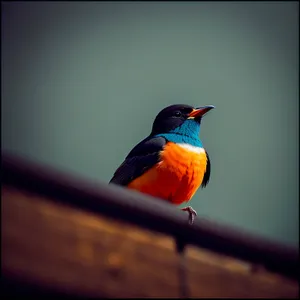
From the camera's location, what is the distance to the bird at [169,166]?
392 cm

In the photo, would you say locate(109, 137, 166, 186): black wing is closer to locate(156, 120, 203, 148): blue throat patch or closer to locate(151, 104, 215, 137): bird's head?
locate(156, 120, 203, 148): blue throat patch

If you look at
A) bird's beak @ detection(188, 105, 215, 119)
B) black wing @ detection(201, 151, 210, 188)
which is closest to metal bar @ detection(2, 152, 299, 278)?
black wing @ detection(201, 151, 210, 188)

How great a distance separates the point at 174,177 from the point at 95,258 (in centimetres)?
226

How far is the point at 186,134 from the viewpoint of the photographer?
447cm

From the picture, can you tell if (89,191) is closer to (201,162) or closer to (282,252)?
(282,252)

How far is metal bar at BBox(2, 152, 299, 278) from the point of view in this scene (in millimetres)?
1517

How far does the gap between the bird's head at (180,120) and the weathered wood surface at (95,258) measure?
8.39ft

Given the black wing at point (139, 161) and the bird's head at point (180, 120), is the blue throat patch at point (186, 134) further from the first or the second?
the black wing at point (139, 161)

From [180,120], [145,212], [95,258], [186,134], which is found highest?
[180,120]

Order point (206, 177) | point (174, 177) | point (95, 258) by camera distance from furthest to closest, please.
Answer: point (206, 177) < point (174, 177) < point (95, 258)

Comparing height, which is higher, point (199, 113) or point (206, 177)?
point (199, 113)

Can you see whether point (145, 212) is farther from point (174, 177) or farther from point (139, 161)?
point (139, 161)

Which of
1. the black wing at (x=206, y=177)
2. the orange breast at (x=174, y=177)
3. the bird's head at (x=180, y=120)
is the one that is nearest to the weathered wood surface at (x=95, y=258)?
the orange breast at (x=174, y=177)

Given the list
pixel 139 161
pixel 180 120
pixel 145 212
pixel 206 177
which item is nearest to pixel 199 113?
pixel 180 120
